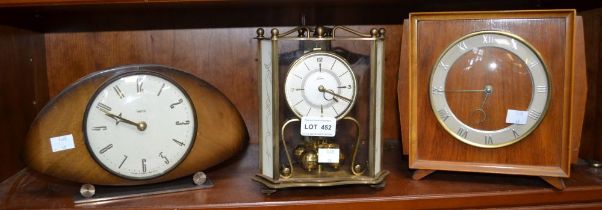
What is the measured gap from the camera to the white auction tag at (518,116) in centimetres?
83

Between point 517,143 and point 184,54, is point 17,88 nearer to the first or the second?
point 184,54

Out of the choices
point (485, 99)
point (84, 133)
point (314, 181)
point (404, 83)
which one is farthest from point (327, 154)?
point (84, 133)

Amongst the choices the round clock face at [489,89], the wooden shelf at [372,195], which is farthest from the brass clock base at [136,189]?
the round clock face at [489,89]

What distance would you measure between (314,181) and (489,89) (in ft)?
1.15

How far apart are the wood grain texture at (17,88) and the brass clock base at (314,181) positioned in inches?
17.8

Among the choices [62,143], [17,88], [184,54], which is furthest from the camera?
[184,54]

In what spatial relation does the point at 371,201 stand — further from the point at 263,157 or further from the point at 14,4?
the point at 14,4

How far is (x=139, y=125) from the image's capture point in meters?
0.80

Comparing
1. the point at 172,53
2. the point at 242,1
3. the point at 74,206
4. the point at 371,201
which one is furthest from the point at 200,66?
the point at 371,201

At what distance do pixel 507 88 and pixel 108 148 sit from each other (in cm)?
70

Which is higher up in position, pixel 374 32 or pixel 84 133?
pixel 374 32

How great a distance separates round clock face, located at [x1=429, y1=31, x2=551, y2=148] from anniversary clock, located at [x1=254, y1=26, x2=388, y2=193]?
0.42 feet

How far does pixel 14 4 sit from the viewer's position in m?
0.78

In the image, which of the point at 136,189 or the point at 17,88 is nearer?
the point at 136,189
